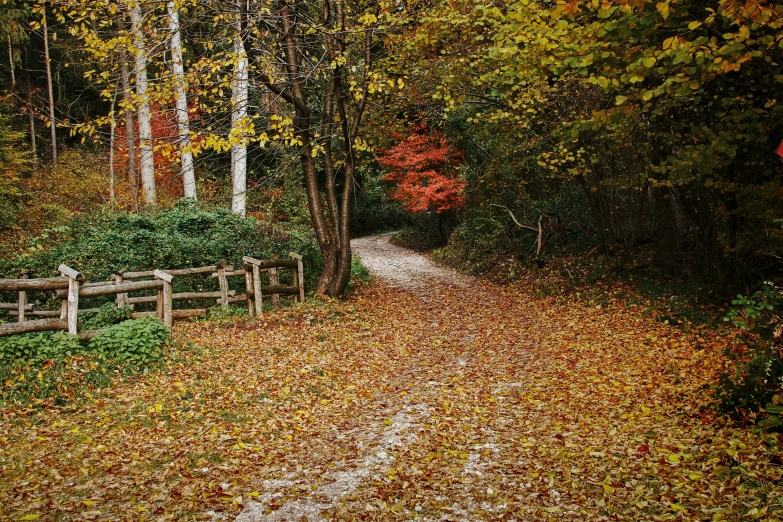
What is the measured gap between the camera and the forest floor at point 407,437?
4.60 m

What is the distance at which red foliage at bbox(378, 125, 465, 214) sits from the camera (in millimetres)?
21875

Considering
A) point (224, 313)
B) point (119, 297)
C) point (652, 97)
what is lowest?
point (224, 313)

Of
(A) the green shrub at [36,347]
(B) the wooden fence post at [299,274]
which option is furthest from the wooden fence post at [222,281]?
(A) the green shrub at [36,347]

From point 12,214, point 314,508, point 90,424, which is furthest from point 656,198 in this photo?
point 12,214

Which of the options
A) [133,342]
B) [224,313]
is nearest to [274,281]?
[224,313]

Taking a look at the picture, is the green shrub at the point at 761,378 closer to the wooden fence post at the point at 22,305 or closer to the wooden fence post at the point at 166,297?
the wooden fence post at the point at 166,297

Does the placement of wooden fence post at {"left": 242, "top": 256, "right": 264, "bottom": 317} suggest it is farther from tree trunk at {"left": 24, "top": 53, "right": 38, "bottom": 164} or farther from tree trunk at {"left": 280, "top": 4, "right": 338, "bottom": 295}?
tree trunk at {"left": 24, "top": 53, "right": 38, "bottom": 164}

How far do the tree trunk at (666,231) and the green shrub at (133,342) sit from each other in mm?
10687

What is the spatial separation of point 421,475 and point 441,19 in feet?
30.8

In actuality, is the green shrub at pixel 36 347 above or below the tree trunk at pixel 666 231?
below

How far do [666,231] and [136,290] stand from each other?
12460 mm

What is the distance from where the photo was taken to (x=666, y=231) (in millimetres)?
12203

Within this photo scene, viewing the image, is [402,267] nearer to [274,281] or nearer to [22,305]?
[274,281]

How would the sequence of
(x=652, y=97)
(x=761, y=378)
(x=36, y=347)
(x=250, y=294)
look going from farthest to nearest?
Answer: (x=250, y=294) < (x=652, y=97) < (x=36, y=347) < (x=761, y=378)
